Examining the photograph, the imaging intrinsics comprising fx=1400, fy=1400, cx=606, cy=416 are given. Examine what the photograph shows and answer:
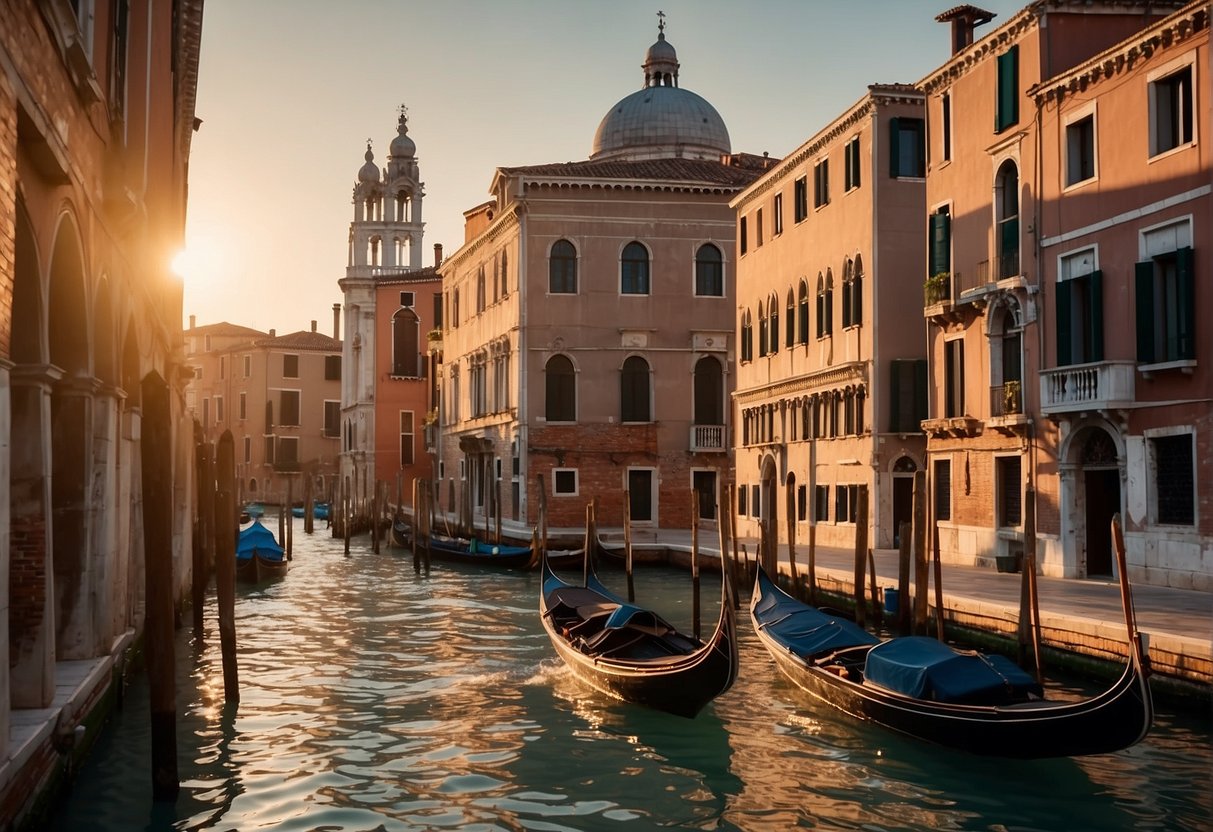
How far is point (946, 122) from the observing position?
15.9 m

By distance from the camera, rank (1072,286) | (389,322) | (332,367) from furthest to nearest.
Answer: (332,367), (389,322), (1072,286)

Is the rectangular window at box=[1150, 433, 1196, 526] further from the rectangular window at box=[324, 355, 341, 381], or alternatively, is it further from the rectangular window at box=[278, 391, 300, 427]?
the rectangular window at box=[278, 391, 300, 427]

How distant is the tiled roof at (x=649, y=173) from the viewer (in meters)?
25.0

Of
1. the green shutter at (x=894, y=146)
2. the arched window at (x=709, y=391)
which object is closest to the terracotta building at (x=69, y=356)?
the green shutter at (x=894, y=146)

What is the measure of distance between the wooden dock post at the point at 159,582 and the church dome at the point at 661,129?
2679 cm

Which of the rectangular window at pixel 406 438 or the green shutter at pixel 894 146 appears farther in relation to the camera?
the rectangular window at pixel 406 438

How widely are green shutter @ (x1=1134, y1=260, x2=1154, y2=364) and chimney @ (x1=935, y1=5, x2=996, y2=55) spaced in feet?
18.5

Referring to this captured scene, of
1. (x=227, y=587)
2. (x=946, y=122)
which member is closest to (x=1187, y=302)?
(x=946, y=122)

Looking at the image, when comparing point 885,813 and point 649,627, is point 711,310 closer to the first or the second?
point 649,627

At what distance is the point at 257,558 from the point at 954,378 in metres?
9.70

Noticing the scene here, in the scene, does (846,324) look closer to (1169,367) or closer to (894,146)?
(894,146)

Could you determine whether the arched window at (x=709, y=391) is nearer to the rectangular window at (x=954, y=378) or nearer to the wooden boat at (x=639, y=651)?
the rectangular window at (x=954, y=378)

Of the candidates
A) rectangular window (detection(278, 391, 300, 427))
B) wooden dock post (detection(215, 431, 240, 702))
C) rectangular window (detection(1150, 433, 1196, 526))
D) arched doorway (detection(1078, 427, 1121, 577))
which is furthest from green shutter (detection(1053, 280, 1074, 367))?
rectangular window (detection(278, 391, 300, 427))

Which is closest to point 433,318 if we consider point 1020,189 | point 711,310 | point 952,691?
point 711,310
